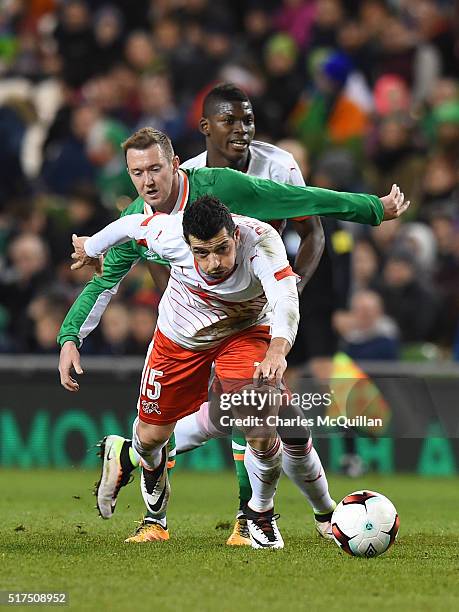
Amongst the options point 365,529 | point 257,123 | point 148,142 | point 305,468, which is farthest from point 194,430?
point 257,123

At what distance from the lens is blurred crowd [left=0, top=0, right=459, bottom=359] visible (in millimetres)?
12805

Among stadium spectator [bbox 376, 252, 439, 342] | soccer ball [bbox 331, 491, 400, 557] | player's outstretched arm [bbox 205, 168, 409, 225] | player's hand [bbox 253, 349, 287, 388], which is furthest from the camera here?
stadium spectator [bbox 376, 252, 439, 342]

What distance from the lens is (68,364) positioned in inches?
275

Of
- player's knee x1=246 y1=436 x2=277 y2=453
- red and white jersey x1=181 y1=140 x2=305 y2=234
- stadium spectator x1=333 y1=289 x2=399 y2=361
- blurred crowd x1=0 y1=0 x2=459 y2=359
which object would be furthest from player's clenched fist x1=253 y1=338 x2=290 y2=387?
stadium spectator x1=333 y1=289 x2=399 y2=361

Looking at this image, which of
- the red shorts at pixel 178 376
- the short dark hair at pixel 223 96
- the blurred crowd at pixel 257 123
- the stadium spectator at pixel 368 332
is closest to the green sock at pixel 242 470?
the red shorts at pixel 178 376

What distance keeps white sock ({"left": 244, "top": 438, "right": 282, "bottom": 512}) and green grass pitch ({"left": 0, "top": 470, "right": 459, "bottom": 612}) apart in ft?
0.88

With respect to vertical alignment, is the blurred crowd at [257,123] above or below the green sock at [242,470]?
above

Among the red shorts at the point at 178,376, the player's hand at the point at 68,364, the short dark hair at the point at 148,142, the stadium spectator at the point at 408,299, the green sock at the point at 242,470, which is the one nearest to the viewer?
the short dark hair at the point at 148,142

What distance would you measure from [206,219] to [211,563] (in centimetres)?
155

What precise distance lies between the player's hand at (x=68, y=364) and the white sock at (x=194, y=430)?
1.01 meters

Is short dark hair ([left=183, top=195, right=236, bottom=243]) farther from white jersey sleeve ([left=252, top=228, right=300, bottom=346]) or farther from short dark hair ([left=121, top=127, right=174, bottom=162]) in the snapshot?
short dark hair ([left=121, top=127, right=174, bottom=162])

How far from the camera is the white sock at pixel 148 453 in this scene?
7.22 m

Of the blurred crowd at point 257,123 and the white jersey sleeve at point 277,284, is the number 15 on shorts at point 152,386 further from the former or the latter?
the blurred crowd at point 257,123

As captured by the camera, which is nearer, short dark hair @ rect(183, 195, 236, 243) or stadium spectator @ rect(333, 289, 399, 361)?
short dark hair @ rect(183, 195, 236, 243)
